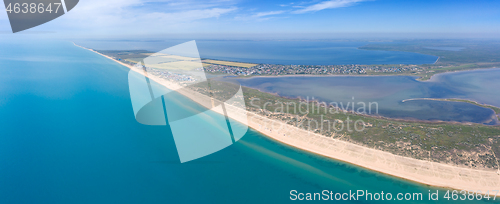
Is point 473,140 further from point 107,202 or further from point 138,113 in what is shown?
point 138,113

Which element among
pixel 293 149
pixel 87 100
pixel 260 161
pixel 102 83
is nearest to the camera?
pixel 260 161

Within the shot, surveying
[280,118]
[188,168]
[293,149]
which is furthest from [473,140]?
[188,168]

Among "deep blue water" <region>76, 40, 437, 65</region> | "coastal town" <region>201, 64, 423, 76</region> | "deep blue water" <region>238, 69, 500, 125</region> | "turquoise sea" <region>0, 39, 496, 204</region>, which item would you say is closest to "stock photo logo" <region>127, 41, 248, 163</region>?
"turquoise sea" <region>0, 39, 496, 204</region>

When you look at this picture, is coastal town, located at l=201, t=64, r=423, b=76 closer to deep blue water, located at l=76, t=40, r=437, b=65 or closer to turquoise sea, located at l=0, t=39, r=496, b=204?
deep blue water, located at l=76, t=40, r=437, b=65

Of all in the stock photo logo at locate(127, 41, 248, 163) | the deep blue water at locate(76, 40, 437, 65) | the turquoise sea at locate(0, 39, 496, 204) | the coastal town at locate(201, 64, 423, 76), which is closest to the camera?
the turquoise sea at locate(0, 39, 496, 204)

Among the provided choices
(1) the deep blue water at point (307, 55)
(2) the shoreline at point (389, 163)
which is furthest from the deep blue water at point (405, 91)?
(1) the deep blue water at point (307, 55)

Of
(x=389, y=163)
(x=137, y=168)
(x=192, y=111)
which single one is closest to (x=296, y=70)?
(x=192, y=111)
